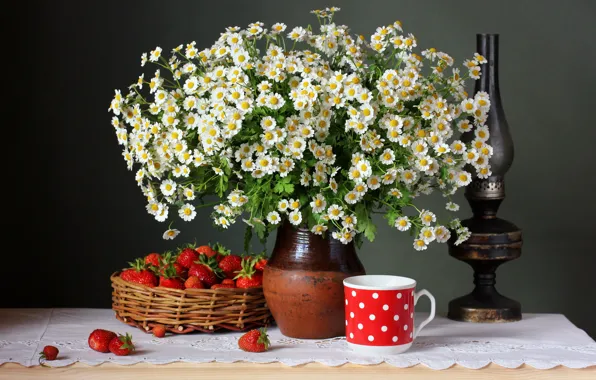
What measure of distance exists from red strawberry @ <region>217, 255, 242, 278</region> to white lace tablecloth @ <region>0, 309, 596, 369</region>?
Result: 12cm

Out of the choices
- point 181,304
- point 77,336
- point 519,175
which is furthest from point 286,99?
point 519,175

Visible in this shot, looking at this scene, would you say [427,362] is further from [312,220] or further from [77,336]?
[77,336]

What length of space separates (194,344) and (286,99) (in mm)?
422

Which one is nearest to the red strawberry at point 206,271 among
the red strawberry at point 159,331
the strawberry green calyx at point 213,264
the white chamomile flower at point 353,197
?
the strawberry green calyx at point 213,264

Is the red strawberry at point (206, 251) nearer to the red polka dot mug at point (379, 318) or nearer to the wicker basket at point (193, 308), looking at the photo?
the wicker basket at point (193, 308)

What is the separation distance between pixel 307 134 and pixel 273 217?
150 mm

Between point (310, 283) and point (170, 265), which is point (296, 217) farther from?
point (170, 265)

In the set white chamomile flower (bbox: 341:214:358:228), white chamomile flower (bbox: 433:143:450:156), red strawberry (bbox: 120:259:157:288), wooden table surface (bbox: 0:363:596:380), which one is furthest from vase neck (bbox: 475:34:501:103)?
red strawberry (bbox: 120:259:157:288)

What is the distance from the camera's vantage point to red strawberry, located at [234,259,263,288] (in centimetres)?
152

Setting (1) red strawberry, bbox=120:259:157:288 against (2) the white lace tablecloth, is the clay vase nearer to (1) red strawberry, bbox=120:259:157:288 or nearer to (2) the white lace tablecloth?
(2) the white lace tablecloth

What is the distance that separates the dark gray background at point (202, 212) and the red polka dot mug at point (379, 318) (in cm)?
117

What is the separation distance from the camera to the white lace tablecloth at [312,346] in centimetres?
134

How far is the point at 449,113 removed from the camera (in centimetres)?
141

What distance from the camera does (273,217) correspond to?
1395 millimetres
